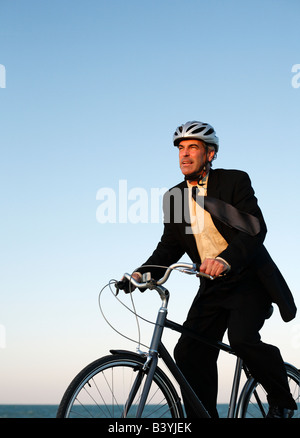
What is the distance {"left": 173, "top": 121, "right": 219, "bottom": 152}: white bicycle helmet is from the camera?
4.64m

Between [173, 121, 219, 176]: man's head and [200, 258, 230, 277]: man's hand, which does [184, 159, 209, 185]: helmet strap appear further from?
[200, 258, 230, 277]: man's hand

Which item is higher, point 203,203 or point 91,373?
point 203,203

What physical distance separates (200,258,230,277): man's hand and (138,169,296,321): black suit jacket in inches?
10.5

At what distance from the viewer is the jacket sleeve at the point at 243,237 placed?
13.6 feet

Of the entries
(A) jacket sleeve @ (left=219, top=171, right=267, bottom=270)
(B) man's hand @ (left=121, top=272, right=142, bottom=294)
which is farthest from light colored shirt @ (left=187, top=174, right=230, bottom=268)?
(B) man's hand @ (left=121, top=272, right=142, bottom=294)

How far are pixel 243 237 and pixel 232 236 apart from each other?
221 mm

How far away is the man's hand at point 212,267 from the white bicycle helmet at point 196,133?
45.6 inches

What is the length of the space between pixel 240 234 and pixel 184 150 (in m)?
0.87

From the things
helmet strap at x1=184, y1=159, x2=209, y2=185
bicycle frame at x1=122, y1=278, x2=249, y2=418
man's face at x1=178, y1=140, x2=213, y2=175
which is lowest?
bicycle frame at x1=122, y1=278, x2=249, y2=418

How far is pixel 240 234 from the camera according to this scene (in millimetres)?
4285

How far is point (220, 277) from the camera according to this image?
4.53 m
